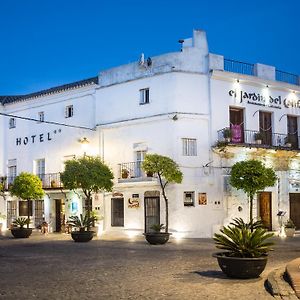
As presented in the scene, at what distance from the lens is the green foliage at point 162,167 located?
2545 centimetres

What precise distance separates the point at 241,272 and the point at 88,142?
64.3ft

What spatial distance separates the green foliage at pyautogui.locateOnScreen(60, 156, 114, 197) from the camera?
87.9 ft

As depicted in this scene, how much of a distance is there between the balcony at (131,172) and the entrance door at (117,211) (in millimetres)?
1300

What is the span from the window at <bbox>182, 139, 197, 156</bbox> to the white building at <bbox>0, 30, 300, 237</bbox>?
5 centimetres

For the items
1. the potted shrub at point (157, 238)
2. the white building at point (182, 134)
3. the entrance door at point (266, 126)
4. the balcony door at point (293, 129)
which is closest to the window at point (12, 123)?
the white building at point (182, 134)

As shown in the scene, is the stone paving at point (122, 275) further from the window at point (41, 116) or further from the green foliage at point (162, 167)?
the window at point (41, 116)

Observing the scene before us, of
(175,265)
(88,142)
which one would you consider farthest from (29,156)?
(175,265)

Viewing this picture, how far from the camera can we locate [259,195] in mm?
30859

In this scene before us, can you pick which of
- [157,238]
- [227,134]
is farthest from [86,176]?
[227,134]

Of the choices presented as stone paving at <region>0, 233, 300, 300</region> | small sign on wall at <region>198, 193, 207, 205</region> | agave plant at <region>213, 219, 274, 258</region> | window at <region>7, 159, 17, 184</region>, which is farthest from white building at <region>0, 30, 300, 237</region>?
agave plant at <region>213, 219, 274, 258</region>

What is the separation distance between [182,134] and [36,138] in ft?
38.8

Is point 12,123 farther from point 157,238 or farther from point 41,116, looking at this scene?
point 157,238

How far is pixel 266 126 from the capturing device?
1238 inches

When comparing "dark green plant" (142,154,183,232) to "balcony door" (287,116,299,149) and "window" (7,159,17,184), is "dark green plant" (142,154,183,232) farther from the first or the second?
"window" (7,159,17,184)
